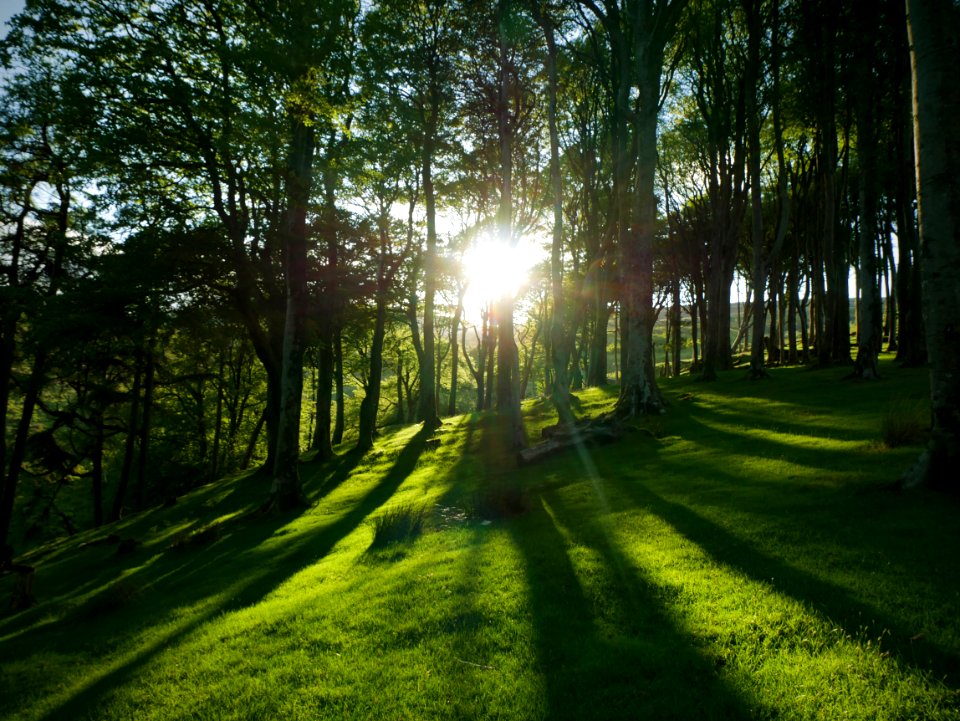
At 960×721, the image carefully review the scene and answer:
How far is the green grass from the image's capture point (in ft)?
12.4

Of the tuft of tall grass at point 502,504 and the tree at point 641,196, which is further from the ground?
the tree at point 641,196

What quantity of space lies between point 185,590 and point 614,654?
845 centimetres

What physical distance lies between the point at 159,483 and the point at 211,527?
3219cm

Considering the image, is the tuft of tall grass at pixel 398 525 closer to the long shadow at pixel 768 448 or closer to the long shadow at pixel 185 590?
the long shadow at pixel 185 590

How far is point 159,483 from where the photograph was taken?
128 feet

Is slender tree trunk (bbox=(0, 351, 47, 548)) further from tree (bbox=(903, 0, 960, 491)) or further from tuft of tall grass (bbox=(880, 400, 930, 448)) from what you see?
tuft of tall grass (bbox=(880, 400, 930, 448))

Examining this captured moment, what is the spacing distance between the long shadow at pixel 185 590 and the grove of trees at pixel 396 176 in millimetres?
2912

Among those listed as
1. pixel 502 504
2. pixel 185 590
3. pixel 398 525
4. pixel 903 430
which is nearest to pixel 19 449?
pixel 185 590

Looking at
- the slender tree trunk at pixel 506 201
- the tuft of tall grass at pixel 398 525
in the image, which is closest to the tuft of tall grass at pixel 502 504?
the tuft of tall grass at pixel 398 525

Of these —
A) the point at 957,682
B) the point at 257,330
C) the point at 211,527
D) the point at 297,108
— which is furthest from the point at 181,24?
the point at 957,682

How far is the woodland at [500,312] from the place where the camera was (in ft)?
17.4

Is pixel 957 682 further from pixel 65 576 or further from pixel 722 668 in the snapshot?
pixel 65 576

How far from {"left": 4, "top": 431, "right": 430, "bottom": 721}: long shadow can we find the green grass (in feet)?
0.21

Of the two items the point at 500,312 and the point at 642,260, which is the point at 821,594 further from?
the point at 500,312
